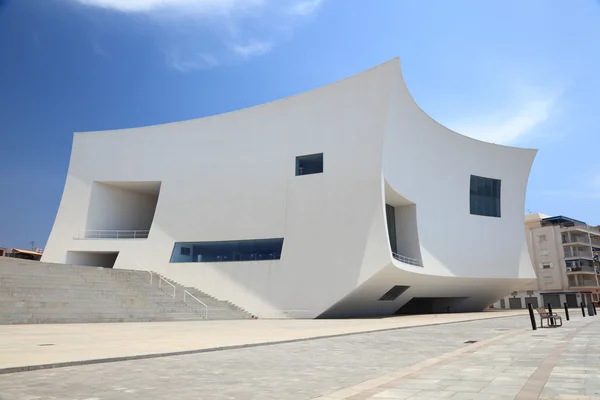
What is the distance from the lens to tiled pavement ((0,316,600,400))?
442 cm

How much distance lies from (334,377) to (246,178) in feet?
66.1

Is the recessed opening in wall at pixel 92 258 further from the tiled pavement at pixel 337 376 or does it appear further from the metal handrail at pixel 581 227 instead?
the metal handrail at pixel 581 227

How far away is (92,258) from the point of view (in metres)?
27.9

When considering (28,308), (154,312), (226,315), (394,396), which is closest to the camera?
(394,396)

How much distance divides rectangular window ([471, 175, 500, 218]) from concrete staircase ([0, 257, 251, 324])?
18.1 m

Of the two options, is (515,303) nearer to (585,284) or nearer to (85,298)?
(585,284)

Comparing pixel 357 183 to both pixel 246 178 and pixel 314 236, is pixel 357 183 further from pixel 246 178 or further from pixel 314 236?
pixel 246 178

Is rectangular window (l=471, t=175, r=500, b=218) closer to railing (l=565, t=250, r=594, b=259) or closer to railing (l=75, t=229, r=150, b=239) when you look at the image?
railing (l=75, t=229, r=150, b=239)

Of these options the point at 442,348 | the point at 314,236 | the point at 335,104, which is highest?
the point at 335,104

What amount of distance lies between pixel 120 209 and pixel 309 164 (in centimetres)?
1433

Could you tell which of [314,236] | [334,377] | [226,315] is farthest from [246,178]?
[334,377]

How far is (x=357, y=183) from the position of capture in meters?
22.1

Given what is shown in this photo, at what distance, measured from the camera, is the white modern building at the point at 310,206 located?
22062 mm

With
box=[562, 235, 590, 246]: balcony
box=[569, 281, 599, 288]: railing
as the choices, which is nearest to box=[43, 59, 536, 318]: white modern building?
box=[569, 281, 599, 288]: railing
